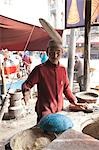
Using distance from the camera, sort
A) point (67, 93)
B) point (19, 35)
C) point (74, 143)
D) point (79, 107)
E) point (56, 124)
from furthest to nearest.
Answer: point (19, 35), point (67, 93), point (79, 107), point (56, 124), point (74, 143)

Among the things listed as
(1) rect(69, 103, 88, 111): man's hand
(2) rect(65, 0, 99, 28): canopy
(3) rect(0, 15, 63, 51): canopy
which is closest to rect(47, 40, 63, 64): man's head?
(1) rect(69, 103, 88, 111): man's hand

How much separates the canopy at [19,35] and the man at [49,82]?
2028mm

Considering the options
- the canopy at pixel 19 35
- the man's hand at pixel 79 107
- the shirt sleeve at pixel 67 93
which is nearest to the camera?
the man's hand at pixel 79 107

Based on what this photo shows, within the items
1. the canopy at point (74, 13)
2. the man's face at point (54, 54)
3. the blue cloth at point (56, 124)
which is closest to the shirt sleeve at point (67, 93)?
the man's face at point (54, 54)

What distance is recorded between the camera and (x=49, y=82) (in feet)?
8.63

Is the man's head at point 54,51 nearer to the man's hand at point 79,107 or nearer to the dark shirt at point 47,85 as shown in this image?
the dark shirt at point 47,85

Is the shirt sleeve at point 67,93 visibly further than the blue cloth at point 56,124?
Yes

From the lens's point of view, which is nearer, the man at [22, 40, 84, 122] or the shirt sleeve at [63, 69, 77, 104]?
the man at [22, 40, 84, 122]

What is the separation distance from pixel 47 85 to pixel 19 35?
9.94 feet

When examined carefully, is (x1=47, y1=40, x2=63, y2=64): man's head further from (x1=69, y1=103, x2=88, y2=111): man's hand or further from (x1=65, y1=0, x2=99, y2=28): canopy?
(x1=65, y1=0, x2=99, y2=28): canopy

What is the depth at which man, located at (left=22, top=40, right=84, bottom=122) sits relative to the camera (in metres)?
2.59

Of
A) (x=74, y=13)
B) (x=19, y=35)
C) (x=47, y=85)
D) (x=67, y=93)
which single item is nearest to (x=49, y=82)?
(x=47, y=85)

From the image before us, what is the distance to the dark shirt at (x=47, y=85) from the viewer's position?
8.57ft

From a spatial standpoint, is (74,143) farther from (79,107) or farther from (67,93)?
(67,93)
